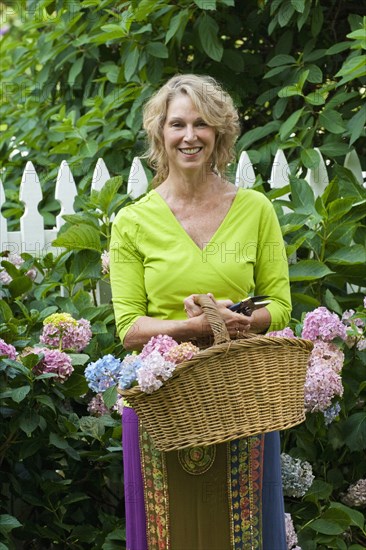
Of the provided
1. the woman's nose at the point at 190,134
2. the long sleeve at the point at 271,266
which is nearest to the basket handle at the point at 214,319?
the long sleeve at the point at 271,266

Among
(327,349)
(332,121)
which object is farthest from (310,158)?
(327,349)

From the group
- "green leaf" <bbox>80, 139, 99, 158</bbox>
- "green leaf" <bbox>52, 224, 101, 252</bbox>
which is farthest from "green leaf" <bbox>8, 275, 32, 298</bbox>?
"green leaf" <bbox>80, 139, 99, 158</bbox>

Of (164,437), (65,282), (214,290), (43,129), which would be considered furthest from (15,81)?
(164,437)

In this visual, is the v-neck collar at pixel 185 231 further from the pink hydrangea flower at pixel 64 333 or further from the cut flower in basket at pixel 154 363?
the pink hydrangea flower at pixel 64 333

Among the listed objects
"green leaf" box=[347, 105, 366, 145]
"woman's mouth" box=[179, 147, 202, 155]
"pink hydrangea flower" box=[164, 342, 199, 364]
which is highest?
"green leaf" box=[347, 105, 366, 145]

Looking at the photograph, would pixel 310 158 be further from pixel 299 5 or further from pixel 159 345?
pixel 159 345

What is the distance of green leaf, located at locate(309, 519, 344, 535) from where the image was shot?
12.8ft

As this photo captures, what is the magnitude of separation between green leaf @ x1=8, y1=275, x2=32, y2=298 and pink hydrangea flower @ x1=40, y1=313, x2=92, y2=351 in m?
0.40

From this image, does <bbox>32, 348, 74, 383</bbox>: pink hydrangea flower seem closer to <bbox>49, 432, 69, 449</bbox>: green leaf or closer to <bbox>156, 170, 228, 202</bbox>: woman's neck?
<bbox>49, 432, 69, 449</bbox>: green leaf

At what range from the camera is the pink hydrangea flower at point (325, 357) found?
374cm

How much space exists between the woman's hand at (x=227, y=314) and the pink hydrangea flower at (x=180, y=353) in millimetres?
180

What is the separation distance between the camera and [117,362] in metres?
3.08

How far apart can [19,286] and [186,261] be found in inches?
53.2

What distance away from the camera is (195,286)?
3090mm
